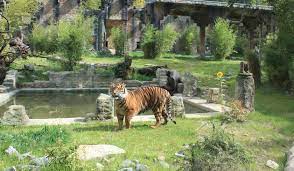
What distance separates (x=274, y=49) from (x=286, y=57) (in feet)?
3.34

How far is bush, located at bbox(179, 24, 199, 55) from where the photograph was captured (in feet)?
133

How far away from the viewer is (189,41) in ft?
133

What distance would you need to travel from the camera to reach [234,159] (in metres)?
6.40

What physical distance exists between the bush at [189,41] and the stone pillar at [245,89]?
28.4 m

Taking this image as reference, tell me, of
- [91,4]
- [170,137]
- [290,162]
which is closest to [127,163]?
[170,137]

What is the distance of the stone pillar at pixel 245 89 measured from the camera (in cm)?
1191

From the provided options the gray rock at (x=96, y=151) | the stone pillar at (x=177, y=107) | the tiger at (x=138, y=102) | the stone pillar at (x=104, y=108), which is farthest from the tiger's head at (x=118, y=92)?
the stone pillar at (x=177, y=107)

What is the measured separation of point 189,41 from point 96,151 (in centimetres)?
3348

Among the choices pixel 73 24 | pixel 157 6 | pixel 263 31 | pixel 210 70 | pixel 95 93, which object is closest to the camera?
pixel 95 93

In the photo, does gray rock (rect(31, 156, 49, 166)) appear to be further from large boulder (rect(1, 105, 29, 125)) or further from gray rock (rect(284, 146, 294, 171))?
large boulder (rect(1, 105, 29, 125))

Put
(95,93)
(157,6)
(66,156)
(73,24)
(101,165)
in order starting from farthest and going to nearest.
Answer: (157,6) → (73,24) → (95,93) → (101,165) → (66,156)

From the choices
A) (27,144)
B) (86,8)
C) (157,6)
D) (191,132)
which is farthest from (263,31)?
(27,144)

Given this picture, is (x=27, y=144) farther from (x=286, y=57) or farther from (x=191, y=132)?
(x=286, y=57)

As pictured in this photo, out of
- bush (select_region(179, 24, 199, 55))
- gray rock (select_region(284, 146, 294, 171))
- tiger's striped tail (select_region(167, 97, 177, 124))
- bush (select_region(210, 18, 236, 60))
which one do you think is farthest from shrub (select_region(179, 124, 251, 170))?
bush (select_region(179, 24, 199, 55))
